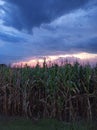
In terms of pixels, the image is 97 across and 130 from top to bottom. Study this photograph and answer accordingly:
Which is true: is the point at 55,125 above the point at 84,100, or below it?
below

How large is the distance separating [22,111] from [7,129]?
300 centimetres

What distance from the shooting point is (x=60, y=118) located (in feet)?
44.4

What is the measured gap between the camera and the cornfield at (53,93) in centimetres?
1370

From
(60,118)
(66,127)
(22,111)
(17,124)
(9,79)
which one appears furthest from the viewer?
(9,79)

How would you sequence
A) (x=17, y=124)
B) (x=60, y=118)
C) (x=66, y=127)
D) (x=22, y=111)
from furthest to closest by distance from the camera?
(x=22, y=111) < (x=60, y=118) < (x=17, y=124) < (x=66, y=127)

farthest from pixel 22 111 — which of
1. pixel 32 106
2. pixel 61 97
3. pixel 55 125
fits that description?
pixel 55 125

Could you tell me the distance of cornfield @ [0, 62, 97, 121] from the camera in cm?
1370

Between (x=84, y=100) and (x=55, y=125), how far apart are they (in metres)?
2.10

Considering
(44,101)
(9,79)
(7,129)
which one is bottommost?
(7,129)

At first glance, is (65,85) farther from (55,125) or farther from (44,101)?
(55,125)

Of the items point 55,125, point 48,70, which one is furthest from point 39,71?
point 55,125

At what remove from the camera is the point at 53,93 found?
46.1ft

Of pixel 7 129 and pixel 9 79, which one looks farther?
pixel 9 79

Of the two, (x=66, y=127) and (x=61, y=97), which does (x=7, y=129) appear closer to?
(x=66, y=127)
